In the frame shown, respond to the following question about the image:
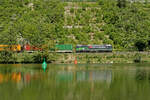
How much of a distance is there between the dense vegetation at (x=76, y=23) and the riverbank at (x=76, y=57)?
4266mm

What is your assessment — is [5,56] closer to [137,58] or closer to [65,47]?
[65,47]

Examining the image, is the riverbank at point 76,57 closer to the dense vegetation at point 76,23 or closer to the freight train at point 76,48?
the dense vegetation at point 76,23

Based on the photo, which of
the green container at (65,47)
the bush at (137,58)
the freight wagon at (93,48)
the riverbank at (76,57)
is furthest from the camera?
the freight wagon at (93,48)

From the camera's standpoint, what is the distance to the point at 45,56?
267ft

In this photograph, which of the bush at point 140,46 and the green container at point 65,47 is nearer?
the green container at point 65,47

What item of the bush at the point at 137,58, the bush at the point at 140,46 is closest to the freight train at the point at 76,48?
the bush at the point at 140,46

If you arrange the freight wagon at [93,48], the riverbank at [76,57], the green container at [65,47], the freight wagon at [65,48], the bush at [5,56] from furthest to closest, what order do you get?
1. the freight wagon at [93,48]
2. the green container at [65,47]
3. the freight wagon at [65,48]
4. the riverbank at [76,57]
5. the bush at [5,56]

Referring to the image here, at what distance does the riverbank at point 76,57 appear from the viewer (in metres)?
82.5

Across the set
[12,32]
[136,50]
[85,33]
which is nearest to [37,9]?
[85,33]

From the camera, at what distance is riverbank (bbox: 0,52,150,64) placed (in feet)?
271

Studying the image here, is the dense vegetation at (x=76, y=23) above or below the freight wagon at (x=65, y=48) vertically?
above

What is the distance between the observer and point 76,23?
118875 mm

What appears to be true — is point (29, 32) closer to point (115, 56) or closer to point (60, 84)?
point (115, 56)

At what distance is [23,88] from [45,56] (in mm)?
42203
